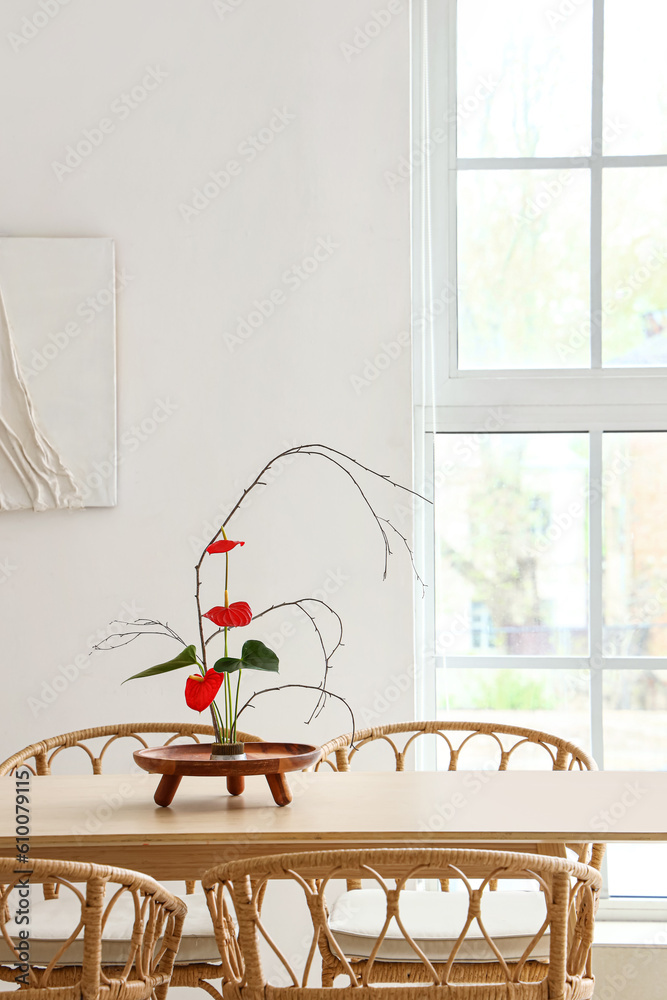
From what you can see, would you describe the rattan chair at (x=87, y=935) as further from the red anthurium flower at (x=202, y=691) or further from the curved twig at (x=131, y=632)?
the curved twig at (x=131, y=632)

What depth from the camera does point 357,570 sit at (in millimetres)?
2688

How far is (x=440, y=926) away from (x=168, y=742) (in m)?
0.72

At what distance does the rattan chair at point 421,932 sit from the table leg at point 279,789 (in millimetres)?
244

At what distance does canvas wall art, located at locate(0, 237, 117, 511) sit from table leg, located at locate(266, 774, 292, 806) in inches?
45.9

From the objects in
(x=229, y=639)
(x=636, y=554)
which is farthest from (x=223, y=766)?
(x=636, y=554)

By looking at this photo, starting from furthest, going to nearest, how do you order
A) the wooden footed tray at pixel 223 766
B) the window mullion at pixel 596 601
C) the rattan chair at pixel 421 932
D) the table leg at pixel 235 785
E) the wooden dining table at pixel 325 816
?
the window mullion at pixel 596 601 < the table leg at pixel 235 785 < the wooden footed tray at pixel 223 766 < the wooden dining table at pixel 325 816 < the rattan chair at pixel 421 932

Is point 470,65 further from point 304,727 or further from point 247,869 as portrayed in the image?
point 247,869

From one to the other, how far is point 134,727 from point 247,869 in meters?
1.16

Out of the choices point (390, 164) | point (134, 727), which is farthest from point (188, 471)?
point (390, 164)

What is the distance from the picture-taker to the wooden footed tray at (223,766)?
1.72 meters

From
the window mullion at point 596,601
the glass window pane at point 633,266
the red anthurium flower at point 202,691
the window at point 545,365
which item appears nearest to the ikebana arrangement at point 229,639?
the red anthurium flower at point 202,691

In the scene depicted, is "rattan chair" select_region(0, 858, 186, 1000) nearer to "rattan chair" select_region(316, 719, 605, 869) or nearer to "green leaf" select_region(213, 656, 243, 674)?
"green leaf" select_region(213, 656, 243, 674)

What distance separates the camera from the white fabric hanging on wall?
2660 millimetres

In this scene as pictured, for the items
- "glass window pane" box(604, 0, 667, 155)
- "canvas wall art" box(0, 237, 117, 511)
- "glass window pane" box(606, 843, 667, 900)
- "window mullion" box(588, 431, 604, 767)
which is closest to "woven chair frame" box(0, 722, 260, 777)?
"canvas wall art" box(0, 237, 117, 511)
